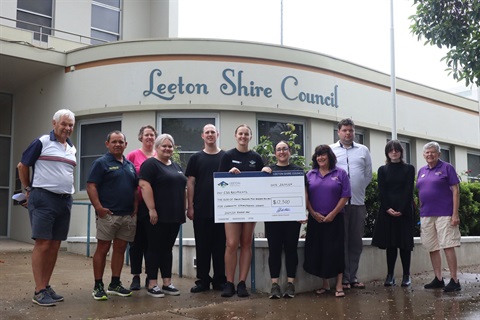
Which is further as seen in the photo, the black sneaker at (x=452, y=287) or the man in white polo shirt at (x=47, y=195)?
the black sneaker at (x=452, y=287)

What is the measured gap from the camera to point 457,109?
16953mm

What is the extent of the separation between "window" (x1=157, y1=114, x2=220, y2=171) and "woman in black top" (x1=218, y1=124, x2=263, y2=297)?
209 inches

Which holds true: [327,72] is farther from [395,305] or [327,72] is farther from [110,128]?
[395,305]

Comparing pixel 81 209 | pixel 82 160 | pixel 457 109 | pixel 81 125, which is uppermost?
pixel 457 109

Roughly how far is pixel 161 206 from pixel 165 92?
5845 millimetres

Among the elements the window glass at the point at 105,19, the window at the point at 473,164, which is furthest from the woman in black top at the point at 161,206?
the window at the point at 473,164

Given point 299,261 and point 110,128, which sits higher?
point 110,128

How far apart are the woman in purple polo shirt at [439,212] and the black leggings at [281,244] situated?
1854 millimetres

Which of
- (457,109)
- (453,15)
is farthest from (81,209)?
(457,109)

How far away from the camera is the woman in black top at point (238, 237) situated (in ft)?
20.0

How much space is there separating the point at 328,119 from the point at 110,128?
5.07 metres

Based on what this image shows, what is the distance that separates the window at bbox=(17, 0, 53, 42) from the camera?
13867 millimetres

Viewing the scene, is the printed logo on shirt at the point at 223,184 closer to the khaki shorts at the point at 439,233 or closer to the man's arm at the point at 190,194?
the man's arm at the point at 190,194

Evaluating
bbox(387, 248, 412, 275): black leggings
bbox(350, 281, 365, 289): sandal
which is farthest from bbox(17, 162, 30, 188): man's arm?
bbox(387, 248, 412, 275): black leggings
